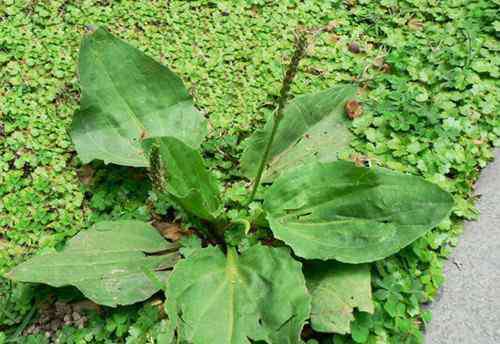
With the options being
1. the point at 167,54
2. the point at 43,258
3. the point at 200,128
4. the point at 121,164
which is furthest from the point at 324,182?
the point at 167,54

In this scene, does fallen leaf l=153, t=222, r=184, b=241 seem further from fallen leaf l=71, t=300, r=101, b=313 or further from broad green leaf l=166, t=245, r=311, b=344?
fallen leaf l=71, t=300, r=101, b=313

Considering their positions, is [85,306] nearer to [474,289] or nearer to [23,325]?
[23,325]

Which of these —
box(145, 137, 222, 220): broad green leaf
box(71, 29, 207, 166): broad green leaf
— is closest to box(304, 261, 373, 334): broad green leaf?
box(145, 137, 222, 220): broad green leaf

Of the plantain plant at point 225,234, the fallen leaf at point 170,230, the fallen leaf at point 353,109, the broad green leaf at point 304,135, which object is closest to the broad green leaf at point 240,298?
the plantain plant at point 225,234

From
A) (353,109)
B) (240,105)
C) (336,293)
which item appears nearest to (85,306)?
(336,293)

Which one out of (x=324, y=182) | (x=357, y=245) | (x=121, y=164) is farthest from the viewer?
(x=121, y=164)

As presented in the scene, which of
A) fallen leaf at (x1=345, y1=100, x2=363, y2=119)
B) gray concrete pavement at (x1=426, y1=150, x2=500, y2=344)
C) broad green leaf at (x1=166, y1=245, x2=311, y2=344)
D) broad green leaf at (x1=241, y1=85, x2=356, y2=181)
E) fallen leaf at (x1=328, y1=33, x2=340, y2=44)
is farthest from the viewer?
fallen leaf at (x1=328, y1=33, x2=340, y2=44)

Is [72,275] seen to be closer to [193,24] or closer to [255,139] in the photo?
[255,139]
